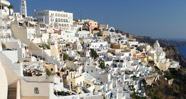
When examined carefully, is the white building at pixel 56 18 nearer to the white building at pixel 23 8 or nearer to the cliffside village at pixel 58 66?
the cliffside village at pixel 58 66

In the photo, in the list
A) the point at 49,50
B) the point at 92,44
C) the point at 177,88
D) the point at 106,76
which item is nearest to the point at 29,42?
the point at 49,50

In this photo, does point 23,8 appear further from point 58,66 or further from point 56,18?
point 58,66

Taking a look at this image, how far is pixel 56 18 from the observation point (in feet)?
155

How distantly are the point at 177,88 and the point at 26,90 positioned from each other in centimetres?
3556

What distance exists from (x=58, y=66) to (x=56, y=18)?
90.4ft

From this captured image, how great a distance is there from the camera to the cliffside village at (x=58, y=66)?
13.4m

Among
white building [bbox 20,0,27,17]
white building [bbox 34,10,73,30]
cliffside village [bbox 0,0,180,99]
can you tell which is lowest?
cliffside village [bbox 0,0,180,99]

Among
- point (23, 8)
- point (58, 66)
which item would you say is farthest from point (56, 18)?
point (58, 66)

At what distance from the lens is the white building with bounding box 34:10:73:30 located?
4633 centimetres

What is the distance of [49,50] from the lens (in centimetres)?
2444

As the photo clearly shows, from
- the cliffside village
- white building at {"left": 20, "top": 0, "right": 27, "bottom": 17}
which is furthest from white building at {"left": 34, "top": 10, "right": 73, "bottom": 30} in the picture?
white building at {"left": 20, "top": 0, "right": 27, "bottom": 17}

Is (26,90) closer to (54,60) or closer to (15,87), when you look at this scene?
(15,87)

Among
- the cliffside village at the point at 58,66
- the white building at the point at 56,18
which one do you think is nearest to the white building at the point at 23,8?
the cliffside village at the point at 58,66

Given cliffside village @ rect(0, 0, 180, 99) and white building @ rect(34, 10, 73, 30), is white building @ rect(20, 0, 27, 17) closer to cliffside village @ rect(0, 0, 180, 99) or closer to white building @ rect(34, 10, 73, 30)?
cliffside village @ rect(0, 0, 180, 99)
